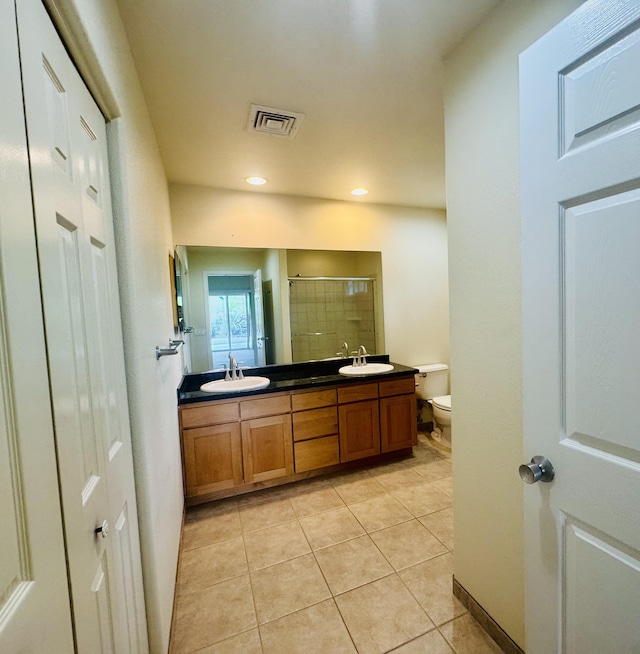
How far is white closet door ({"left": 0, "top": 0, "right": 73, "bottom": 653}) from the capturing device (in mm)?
435

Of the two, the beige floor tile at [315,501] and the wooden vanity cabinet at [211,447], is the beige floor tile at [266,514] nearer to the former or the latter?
the beige floor tile at [315,501]

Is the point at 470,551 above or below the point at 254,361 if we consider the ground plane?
below

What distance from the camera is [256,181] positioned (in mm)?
2441

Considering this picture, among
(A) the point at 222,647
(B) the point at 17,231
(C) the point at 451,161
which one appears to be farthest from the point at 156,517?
(C) the point at 451,161

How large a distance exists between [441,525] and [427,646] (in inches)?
30.2

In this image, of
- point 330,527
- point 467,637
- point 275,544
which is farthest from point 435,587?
point 275,544

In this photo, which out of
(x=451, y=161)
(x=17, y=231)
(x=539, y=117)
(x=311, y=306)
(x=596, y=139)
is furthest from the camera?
(x=311, y=306)

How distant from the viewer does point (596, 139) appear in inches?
27.3

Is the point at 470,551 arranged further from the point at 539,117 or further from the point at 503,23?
the point at 503,23

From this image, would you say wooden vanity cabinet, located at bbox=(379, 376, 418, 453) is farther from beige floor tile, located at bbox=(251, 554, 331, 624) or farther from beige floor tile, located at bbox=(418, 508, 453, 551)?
beige floor tile, located at bbox=(251, 554, 331, 624)

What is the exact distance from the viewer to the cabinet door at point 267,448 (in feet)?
7.39

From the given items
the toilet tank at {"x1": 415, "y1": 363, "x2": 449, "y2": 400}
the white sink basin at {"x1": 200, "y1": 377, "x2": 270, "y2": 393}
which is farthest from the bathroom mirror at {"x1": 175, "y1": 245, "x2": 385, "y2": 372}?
the toilet tank at {"x1": 415, "y1": 363, "x2": 449, "y2": 400}

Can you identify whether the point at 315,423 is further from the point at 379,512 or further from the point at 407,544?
the point at 407,544

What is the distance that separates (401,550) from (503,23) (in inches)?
93.8
